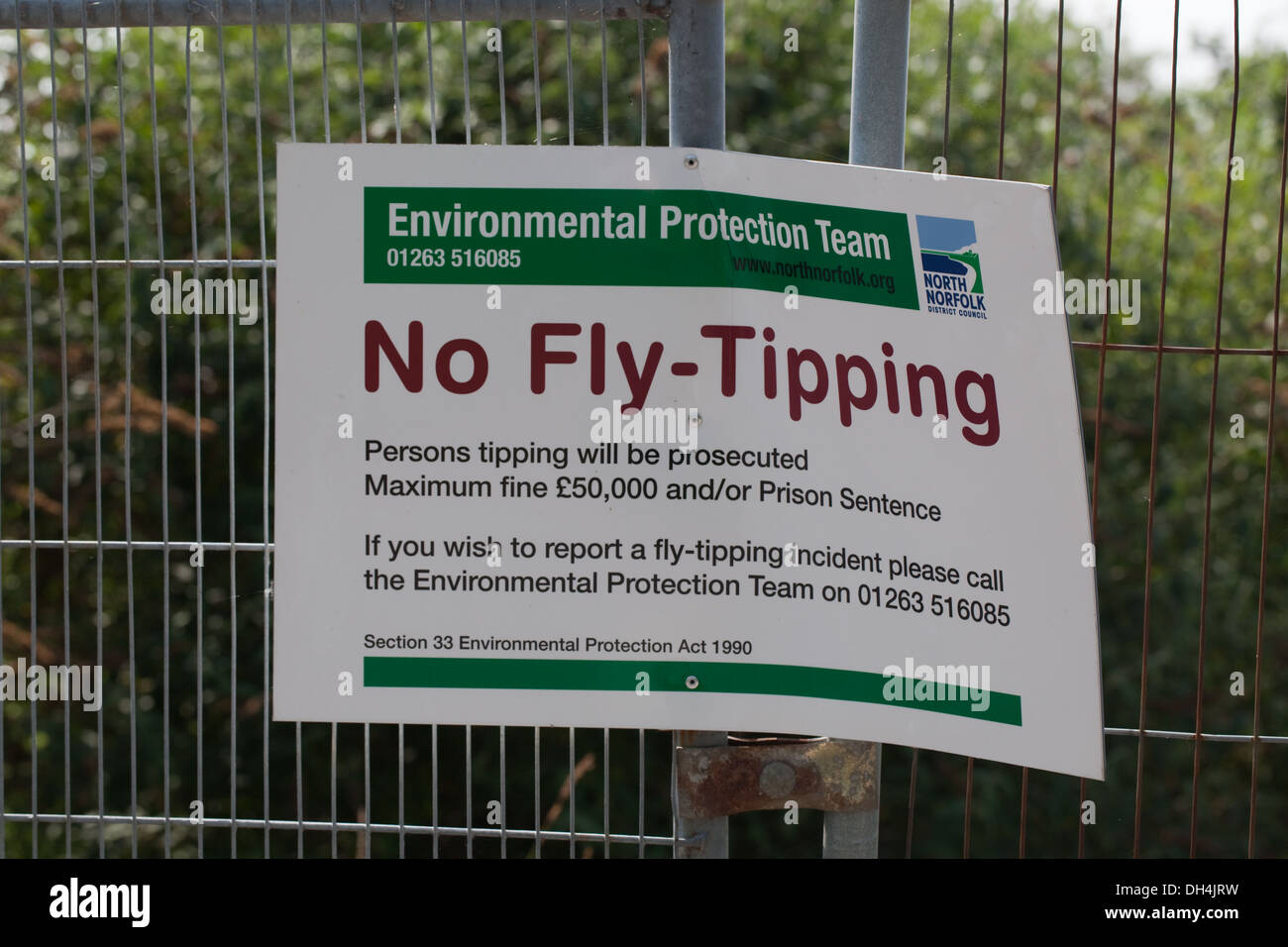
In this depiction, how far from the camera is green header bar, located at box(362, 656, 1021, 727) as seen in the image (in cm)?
235

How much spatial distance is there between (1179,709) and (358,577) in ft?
13.5

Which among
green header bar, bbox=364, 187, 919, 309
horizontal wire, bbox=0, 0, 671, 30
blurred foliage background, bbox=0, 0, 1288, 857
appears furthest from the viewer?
blurred foliage background, bbox=0, 0, 1288, 857

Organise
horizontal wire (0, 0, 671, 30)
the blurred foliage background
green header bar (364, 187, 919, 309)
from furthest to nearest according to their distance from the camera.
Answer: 1. the blurred foliage background
2. horizontal wire (0, 0, 671, 30)
3. green header bar (364, 187, 919, 309)

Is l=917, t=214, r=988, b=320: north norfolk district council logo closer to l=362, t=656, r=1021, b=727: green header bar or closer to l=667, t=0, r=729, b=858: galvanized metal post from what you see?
l=667, t=0, r=729, b=858: galvanized metal post

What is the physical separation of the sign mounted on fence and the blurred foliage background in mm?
2213

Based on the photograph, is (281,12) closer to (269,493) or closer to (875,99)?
(875,99)

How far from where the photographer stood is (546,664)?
2381mm

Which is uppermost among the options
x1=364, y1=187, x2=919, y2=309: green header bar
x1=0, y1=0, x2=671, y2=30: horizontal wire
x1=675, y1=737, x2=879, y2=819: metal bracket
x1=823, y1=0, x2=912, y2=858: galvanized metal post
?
x1=0, y1=0, x2=671, y2=30: horizontal wire

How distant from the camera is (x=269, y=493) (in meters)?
4.86

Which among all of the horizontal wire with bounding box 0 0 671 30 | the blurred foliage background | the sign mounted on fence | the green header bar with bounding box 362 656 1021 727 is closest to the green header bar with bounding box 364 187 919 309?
the sign mounted on fence

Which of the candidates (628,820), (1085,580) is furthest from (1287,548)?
(1085,580)

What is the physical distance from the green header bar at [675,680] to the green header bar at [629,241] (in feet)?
2.44

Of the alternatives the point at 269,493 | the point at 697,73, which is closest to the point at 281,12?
the point at 697,73
